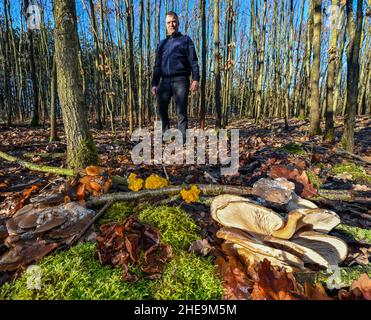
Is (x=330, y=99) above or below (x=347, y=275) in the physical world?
above

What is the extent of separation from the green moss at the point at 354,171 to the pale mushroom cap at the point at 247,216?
→ 7.65 ft

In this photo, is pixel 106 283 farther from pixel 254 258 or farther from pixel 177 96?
pixel 177 96

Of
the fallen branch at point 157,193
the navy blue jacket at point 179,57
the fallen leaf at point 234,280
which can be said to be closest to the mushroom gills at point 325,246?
the fallen leaf at point 234,280

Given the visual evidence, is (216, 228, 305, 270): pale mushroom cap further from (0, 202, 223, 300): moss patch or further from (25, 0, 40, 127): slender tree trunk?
(25, 0, 40, 127): slender tree trunk

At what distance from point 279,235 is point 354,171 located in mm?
2804

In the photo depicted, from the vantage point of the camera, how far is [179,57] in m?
4.82

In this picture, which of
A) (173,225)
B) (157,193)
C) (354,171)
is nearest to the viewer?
(173,225)

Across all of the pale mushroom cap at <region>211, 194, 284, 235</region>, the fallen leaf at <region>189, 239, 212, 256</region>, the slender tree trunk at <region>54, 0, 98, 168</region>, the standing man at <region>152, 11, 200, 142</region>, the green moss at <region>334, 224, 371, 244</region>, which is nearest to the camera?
the pale mushroom cap at <region>211, 194, 284, 235</region>

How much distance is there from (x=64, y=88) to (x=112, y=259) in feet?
7.46

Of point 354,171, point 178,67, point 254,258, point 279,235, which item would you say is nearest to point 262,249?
point 254,258

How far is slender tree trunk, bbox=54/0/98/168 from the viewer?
108 inches

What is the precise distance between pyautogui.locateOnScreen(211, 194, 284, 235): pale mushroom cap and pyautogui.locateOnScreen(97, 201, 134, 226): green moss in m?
0.76

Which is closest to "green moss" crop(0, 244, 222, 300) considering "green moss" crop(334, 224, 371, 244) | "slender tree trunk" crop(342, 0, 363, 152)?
"green moss" crop(334, 224, 371, 244)

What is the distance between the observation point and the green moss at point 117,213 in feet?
5.78
